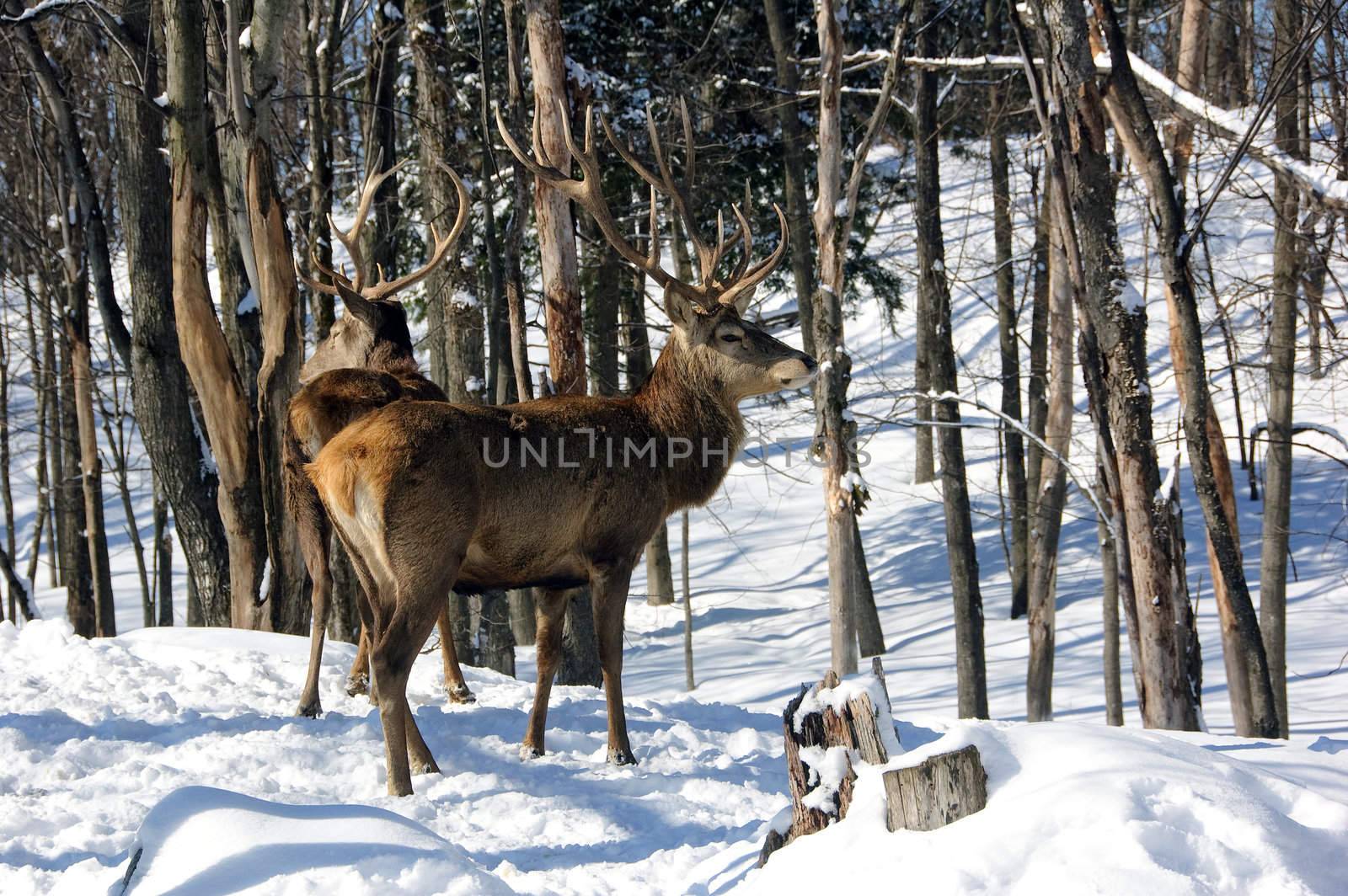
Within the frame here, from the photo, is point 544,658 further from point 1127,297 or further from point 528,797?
point 1127,297

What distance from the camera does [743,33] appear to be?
16.2 metres

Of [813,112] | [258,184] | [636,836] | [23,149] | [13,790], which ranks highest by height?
[23,149]

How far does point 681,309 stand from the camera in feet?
24.0

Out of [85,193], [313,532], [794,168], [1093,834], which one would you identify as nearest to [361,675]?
[313,532]

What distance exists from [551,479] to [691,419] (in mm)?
1255

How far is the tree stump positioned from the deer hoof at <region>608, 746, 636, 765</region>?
2777 mm

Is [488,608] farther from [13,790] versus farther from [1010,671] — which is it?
[1010,671]

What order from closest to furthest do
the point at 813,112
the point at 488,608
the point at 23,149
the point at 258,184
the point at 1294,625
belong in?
the point at 258,184
the point at 488,608
the point at 813,112
the point at 1294,625
the point at 23,149

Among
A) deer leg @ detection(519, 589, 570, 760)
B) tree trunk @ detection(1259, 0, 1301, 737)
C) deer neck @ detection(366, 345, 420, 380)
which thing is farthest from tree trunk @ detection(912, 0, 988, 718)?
deer leg @ detection(519, 589, 570, 760)

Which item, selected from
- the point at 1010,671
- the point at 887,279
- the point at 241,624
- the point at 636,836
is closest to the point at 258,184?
the point at 241,624

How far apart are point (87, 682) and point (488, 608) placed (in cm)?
510

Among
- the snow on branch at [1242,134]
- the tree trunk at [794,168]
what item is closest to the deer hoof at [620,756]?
the snow on branch at [1242,134]

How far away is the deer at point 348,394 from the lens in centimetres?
664

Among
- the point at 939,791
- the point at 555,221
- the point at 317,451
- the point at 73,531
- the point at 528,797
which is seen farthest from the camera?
the point at 73,531
